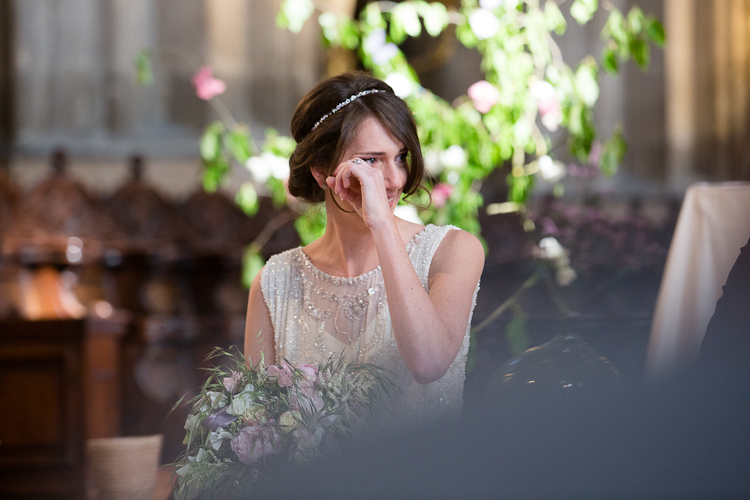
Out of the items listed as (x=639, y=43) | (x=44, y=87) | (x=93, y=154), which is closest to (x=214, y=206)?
(x=93, y=154)

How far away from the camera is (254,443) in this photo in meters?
0.90

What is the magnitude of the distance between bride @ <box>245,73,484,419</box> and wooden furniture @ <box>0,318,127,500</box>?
184cm

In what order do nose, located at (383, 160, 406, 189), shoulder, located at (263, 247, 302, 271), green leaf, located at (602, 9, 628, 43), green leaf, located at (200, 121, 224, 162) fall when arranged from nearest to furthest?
nose, located at (383, 160, 406, 189) < shoulder, located at (263, 247, 302, 271) < green leaf, located at (602, 9, 628, 43) < green leaf, located at (200, 121, 224, 162)

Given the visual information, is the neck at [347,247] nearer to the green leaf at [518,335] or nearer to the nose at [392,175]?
the nose at [392,175]

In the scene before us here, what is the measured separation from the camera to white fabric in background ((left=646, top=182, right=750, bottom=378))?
1.93 meters

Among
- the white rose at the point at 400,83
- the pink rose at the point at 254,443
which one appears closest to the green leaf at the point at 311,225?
the white rose at the point at 400,83

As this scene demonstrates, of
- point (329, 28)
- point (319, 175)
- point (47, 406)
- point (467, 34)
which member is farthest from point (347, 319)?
point (47, 406)

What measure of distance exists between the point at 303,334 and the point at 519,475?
4.16 feet

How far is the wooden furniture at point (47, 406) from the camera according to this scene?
9.91 feet

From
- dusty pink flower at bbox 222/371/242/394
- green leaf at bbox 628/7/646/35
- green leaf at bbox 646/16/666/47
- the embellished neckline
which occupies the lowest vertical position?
dusty pink flower at bbox 222/371/242/394

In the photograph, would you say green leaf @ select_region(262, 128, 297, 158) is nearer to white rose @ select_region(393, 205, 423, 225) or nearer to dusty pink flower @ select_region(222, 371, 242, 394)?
white rose @ select_region(393, 205, 423, 225)

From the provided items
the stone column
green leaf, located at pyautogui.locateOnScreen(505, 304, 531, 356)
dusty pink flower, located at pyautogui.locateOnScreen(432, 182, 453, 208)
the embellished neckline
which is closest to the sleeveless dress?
the embellished neckline

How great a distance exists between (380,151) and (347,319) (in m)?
0.41

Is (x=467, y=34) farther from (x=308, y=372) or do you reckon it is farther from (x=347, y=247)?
(x=308, y=372)
